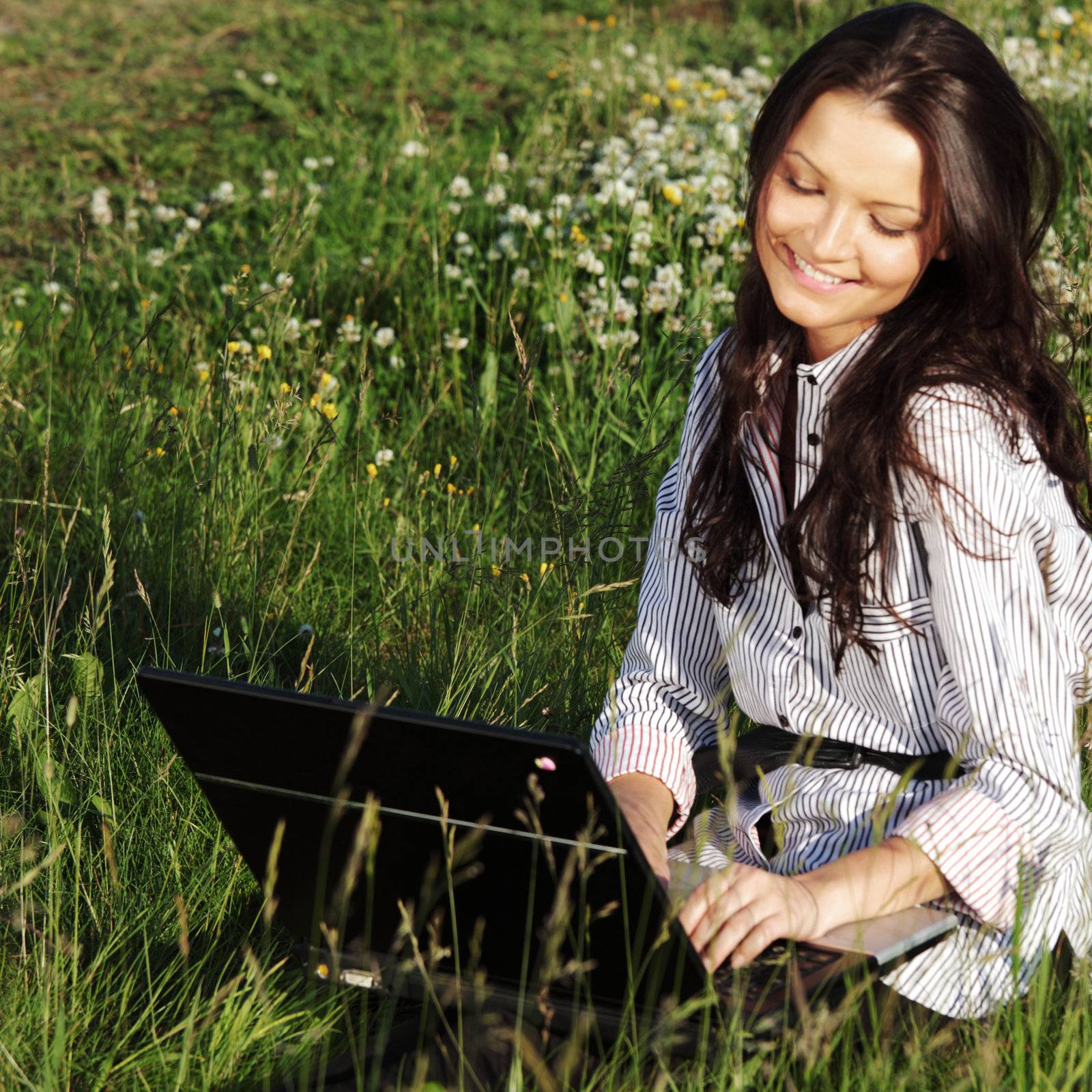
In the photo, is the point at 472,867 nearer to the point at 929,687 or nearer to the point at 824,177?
the point at 929,687

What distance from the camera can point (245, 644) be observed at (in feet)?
9.19

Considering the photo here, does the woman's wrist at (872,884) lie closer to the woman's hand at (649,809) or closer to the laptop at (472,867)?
the laptop at (472,867)

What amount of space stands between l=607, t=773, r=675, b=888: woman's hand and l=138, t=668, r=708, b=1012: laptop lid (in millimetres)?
186

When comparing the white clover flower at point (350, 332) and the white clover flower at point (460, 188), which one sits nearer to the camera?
the white clover flower at point (350, 332)

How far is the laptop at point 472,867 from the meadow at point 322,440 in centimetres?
10

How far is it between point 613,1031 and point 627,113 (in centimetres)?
419

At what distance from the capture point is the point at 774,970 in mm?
1690

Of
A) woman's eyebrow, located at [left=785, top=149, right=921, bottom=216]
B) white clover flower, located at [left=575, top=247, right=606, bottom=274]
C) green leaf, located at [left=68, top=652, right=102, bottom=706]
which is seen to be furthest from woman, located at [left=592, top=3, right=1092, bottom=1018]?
white clover flower, located at [left=575, top=247, right=606, bottom=274]

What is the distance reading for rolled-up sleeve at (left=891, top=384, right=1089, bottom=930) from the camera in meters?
1.71

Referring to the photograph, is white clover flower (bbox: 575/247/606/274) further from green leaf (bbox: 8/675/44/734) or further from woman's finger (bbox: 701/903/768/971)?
woman's finger (bbox: 701/903/768/971)

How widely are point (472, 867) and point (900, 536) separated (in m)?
0.68

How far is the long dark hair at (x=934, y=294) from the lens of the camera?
1.76 m

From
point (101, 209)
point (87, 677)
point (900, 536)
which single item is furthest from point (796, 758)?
point (101, 209)

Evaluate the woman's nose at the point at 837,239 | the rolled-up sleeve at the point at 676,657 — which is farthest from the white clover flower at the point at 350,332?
the woman's nose at the point at 837,239
